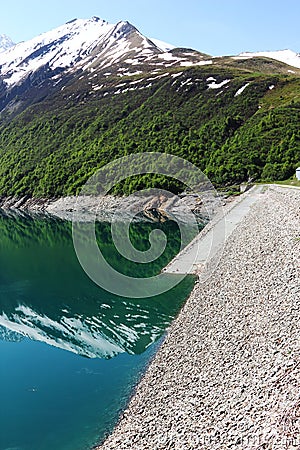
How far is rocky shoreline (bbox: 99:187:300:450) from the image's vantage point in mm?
11102

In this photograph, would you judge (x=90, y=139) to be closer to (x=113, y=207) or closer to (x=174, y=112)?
(x=174, y=112)

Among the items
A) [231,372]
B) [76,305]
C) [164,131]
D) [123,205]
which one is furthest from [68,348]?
[164,131]

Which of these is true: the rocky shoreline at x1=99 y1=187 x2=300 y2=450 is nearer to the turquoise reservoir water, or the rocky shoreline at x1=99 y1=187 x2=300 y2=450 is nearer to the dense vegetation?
the turquoise reservoir water

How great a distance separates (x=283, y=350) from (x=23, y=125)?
479ft

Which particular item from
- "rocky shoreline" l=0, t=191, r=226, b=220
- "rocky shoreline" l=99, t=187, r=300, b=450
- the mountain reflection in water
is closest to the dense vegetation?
"rocky shoreline" l=0, t=191, r=226, b=220

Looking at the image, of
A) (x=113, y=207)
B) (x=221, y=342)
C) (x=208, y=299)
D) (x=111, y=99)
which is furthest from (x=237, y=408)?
(x=111, y=99)

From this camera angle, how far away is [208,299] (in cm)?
2555

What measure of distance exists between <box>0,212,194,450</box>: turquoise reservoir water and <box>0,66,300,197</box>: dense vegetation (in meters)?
46.0

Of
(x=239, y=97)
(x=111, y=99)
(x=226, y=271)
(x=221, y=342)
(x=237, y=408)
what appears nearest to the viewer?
(x=237, y=408)

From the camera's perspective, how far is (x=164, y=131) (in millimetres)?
103188

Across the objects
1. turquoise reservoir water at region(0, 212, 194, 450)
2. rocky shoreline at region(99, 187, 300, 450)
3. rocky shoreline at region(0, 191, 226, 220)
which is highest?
rocky shoreline at region(0, 191, 226, 220)

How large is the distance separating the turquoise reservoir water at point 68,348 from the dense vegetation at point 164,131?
151 feet

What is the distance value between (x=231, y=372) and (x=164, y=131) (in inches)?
3651

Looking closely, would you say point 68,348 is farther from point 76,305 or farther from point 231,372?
point 231,372
